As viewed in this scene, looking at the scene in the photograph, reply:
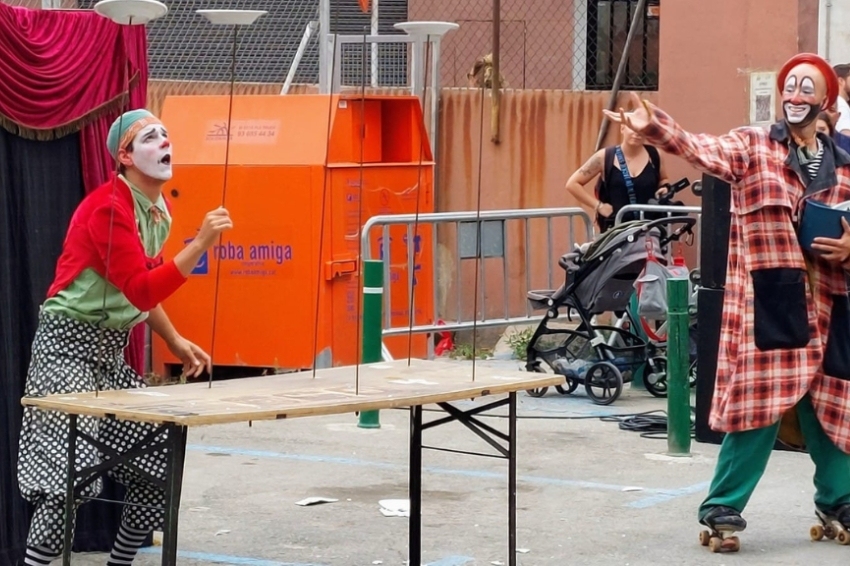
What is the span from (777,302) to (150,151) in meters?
2.66

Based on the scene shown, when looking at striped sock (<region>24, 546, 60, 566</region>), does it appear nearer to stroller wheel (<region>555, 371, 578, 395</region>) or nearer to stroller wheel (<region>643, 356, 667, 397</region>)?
stroller wheel (<region>555, 371, 578, 395</region>)

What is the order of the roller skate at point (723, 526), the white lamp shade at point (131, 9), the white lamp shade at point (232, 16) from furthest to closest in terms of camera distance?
the roller skate at point (723, 526) → the white lamp shade at point (232, 16) → the white lamp shade at point (131, 9)

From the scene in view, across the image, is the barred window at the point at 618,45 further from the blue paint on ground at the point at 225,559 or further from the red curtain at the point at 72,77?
the blue paint on ground at the point at 225,559

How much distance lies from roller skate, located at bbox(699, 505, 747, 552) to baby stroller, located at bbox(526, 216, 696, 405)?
142 inches

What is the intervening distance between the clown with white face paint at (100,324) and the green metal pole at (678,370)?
3.66 m

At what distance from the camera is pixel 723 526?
6438mm

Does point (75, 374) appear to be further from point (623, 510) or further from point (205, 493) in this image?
point (623, 510)

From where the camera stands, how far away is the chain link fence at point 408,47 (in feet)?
47.5

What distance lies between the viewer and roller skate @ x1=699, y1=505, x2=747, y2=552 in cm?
643

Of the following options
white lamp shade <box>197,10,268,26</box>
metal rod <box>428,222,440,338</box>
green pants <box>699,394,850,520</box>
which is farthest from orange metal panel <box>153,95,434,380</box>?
white lamp shade <box>197,10,268,26</box>

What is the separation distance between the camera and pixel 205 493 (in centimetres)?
770

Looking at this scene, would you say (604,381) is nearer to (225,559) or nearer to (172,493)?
(225,559)

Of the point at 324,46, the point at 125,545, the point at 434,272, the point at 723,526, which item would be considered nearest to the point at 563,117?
the point at 434,272

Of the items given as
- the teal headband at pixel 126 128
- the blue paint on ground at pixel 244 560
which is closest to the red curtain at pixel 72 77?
the teal headband at pixel 126 128
